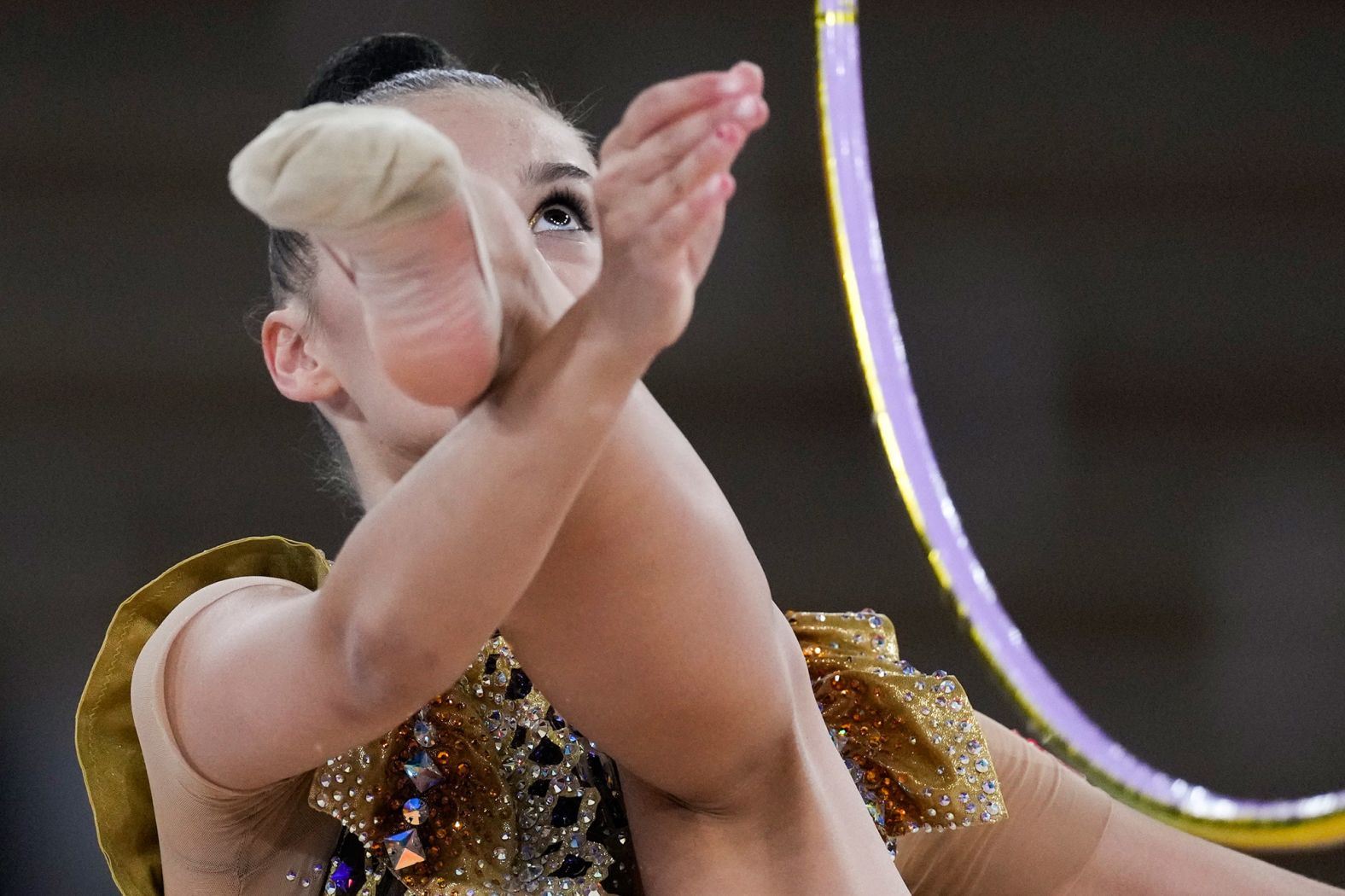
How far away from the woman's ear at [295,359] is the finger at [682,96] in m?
0.29

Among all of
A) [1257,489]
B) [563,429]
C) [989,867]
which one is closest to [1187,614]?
[1257,489]

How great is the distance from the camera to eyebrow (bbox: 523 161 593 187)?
63 centimetres

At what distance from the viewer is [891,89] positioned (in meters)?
1.42

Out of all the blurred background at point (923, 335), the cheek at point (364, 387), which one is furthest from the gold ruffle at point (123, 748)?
the blurred background at point (923, 335)

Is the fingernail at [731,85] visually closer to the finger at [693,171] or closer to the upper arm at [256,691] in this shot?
the finger at [693,171]

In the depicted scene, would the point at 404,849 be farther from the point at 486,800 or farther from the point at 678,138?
the point at 678,138

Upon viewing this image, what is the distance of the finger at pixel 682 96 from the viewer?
16.0 inches

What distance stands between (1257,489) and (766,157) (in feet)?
1.98

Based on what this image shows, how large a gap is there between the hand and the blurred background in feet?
2.85

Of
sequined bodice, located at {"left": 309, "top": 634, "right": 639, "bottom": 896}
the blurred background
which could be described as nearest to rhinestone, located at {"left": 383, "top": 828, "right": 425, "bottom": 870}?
sequined bodice, located at {"left": 309, "top": 634, "right": 639, "bottom": 896}

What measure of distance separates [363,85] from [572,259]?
198 mm

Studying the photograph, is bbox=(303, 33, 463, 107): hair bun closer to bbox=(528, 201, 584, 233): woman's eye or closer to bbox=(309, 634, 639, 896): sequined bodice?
bbox=(528, 201, 584, 233): woman's eye

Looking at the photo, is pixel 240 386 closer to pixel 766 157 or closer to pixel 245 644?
pixel 766 157

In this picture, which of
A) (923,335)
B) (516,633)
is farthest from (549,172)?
(923,335)
